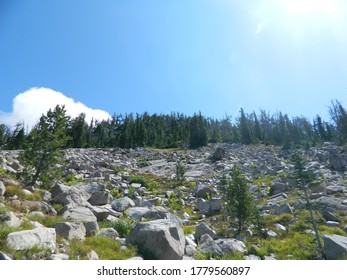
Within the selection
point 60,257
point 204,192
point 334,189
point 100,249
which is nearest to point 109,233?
point 100,249

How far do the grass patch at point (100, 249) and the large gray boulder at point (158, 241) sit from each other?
42 cm

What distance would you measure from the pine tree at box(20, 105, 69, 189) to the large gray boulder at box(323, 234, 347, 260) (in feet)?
51.7

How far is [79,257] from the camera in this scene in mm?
7262

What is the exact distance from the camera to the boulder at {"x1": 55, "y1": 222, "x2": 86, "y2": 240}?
8430 millimetres

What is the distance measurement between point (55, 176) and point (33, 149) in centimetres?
227

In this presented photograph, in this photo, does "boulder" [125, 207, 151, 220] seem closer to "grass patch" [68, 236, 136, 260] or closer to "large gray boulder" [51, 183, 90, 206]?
"large gray boulder" [51, 183, 90, 206]

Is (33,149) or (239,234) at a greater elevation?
(33,149)

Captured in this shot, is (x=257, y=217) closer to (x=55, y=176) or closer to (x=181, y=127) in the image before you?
(x=55, y=176)

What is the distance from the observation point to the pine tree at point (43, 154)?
A: 1641 cm

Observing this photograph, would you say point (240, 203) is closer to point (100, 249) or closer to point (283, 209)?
point (283, 209)

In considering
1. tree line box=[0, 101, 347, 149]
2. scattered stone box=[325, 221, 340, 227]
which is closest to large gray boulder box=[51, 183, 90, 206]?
scattered stone box=[325, 221, 340, 227]

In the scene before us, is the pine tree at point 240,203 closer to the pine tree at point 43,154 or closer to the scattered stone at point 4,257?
the pine tree at point 43,154

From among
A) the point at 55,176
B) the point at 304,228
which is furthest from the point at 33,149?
the point at 304,228

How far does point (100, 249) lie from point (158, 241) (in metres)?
1.93
